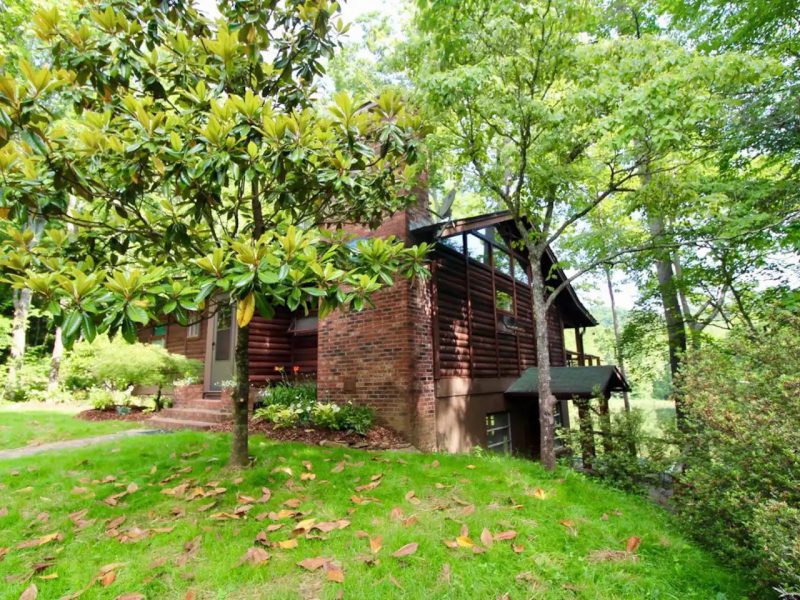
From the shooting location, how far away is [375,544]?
3.37m

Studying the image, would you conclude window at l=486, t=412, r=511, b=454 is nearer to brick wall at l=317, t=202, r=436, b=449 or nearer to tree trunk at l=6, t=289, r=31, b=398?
brick wall at l=317, t=202, r=436, b=449

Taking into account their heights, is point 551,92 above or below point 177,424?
above

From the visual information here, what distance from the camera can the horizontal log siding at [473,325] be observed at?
8.58m

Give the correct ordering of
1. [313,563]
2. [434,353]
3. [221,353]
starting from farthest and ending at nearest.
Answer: [221,353], [434,353], [313,563]

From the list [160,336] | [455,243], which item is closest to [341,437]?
[455,243]

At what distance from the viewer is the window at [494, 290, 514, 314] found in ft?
36.3

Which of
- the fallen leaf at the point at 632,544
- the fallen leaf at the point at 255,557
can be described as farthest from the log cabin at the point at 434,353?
the fallen leaf at the point at 632,544

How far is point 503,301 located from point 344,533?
868 centimetres

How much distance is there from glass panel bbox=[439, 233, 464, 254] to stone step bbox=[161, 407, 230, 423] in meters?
5.46

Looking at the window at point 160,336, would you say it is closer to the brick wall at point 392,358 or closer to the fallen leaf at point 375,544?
the brick wall at point 392,358

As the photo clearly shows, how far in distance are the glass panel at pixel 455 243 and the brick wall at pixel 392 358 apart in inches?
35.8

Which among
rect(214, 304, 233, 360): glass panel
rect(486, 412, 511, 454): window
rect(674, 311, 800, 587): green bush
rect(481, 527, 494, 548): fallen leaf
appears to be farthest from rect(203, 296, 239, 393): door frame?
rect(674, 311, 800, 587): green bush

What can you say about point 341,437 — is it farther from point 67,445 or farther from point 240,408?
point 67,445

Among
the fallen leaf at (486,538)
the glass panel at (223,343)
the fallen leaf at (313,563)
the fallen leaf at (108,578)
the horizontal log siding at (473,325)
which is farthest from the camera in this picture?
the glass panel at (223,343)
